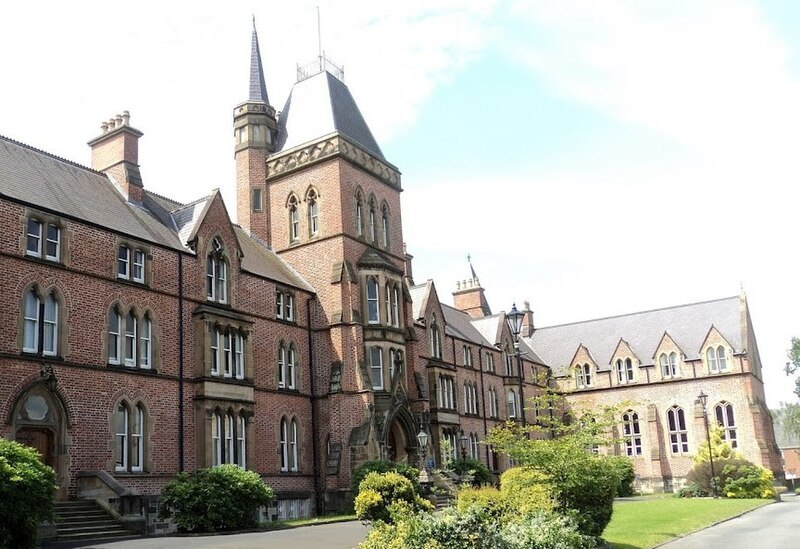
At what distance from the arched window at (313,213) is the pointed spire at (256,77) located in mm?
7413

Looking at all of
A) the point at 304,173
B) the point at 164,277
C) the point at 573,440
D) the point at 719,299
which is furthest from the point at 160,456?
the point at 719,299

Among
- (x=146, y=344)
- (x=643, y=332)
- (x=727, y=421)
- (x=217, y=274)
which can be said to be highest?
(x=643, y=332)

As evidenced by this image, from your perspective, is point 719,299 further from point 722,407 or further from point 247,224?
point 247,224

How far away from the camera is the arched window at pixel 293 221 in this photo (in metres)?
42.1

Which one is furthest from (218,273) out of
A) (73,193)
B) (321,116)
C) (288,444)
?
(321,116)

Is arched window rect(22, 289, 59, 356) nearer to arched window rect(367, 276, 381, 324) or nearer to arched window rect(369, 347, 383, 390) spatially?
arched window rect(369, 347, 383, 390)

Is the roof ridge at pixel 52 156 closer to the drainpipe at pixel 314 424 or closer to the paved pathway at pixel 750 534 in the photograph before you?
the drainpipe at pixel 314 424

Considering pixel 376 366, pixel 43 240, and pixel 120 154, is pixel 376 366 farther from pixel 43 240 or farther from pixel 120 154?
pixel 43 240

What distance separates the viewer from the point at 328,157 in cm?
4128

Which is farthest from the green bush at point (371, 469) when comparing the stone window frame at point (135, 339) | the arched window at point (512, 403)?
the arched window at point (512, 403)

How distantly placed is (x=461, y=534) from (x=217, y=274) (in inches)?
871

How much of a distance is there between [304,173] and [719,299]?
134 feet

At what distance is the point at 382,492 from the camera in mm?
19797

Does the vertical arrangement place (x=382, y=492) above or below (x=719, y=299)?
below
